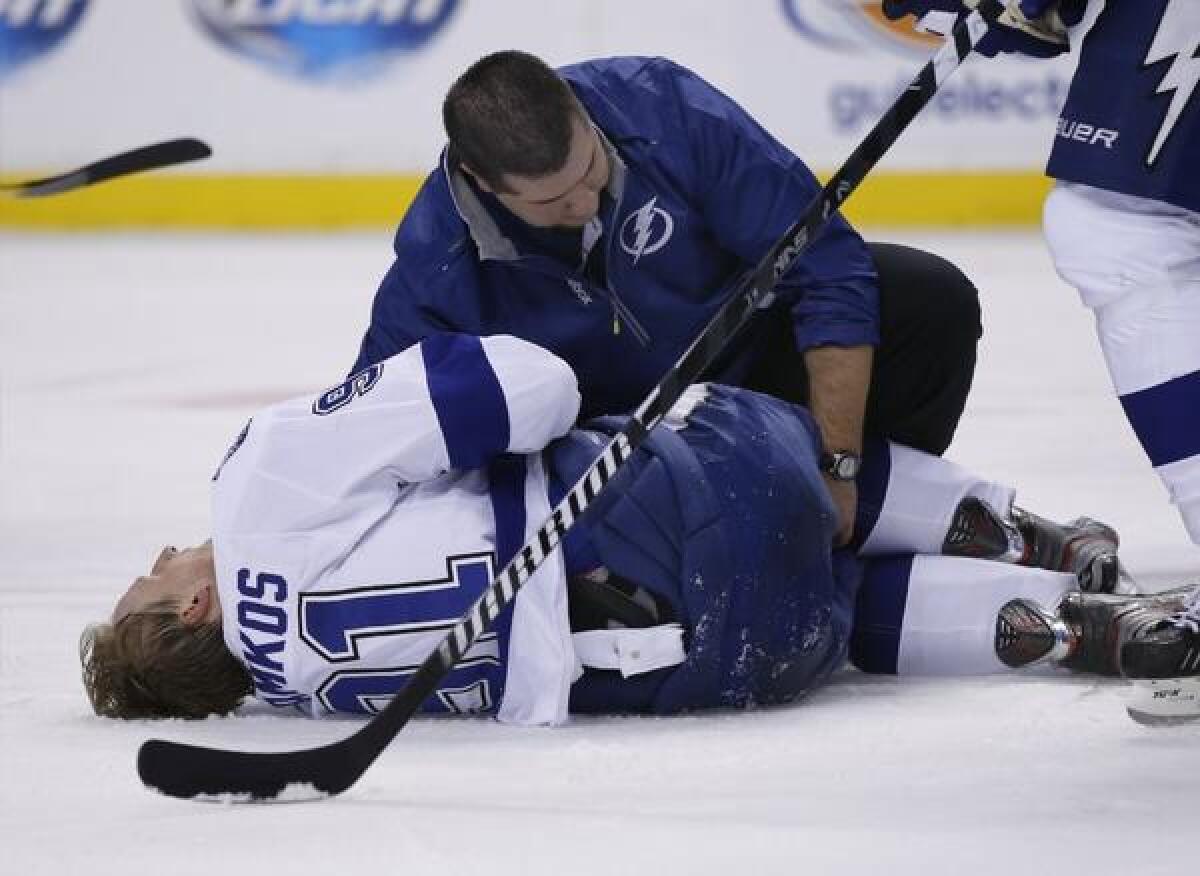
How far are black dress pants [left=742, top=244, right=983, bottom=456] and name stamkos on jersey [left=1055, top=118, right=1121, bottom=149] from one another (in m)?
0.50

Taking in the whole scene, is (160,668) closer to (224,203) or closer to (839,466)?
(839,466)

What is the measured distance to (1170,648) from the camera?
2.15 meters

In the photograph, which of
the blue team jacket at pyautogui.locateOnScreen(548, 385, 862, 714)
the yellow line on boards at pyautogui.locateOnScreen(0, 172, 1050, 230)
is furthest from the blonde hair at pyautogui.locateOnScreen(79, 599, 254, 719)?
the yellow line on boards at pyautogui.locateOnScreen(0, 172, 1050, 230)

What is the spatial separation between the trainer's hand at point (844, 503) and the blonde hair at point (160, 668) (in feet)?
2.10

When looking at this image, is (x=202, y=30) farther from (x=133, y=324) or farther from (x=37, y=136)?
(x=133, y=324)

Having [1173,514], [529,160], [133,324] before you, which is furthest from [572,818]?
[133,324]

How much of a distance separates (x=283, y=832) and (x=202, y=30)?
230 inches

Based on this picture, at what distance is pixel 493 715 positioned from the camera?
225cm

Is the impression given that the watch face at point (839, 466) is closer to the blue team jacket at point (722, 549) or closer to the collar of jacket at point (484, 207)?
the blue team jacket at point (722, 549)

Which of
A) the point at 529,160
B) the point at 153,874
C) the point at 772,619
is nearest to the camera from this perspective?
the point at 153,874

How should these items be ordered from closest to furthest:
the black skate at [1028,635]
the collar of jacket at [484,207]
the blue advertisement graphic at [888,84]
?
the black skate at [1028,635]
the collar of jacket at [484,207]
the blue advertisement graphic at [888,84]

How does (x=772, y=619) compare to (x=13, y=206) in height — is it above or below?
above

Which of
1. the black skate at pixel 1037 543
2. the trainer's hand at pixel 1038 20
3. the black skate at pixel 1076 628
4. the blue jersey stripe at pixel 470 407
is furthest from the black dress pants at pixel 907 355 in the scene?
the blue jersey stripe at pixel 470 407

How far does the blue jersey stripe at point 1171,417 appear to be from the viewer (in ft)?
6.81
